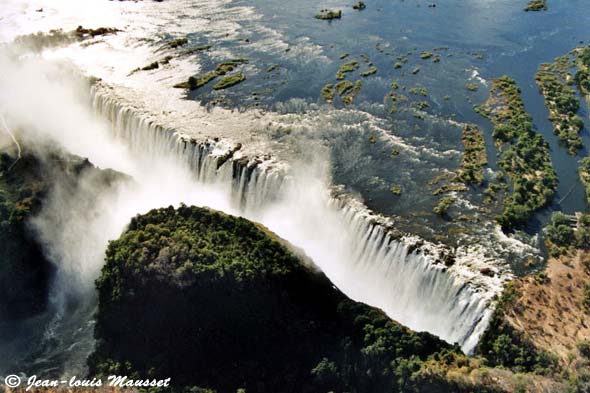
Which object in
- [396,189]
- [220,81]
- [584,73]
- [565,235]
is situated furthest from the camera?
[584,73]

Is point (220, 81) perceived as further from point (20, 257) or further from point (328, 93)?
point (20, 257)

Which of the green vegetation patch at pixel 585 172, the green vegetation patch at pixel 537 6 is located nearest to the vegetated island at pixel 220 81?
the green vegetation patch at pixel 585 172

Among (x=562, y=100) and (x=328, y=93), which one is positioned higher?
(x=328, y=93)

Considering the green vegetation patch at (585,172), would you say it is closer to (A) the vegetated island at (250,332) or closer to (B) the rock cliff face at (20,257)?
(A) the vegetated island at (250,332)

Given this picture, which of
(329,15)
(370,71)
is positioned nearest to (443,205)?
(370,71)

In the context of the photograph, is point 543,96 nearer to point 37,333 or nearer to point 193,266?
point 193,266

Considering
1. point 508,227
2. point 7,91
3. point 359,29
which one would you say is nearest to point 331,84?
point 359,29
